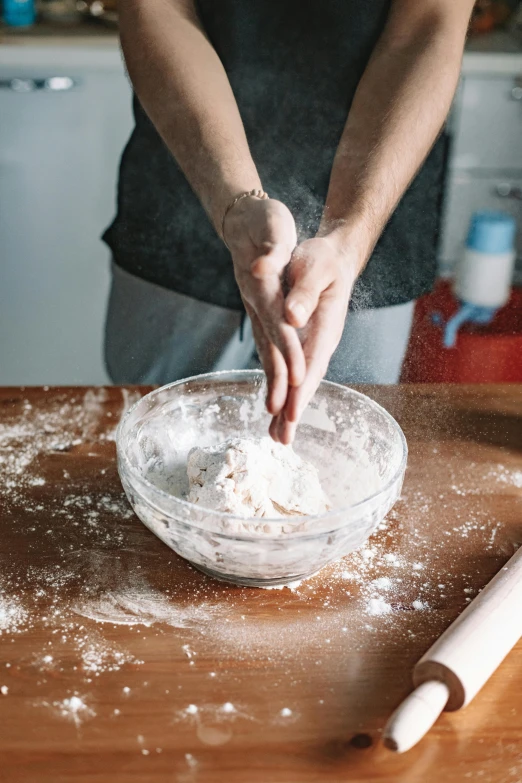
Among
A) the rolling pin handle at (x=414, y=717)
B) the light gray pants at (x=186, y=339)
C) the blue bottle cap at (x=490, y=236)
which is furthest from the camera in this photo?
the blue bottle cap at (x=490, y=236)

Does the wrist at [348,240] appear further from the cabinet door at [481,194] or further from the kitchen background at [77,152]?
the cabinet door at [481,194]

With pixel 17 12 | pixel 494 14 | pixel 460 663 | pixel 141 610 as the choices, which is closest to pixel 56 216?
pixel 17 12

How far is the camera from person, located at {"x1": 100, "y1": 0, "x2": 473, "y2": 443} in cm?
74

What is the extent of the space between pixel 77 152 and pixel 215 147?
3.69ft

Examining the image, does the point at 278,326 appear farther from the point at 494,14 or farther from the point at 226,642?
the point at 494,14

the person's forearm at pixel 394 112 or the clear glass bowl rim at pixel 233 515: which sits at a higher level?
the person's forearm at pixel 394 112

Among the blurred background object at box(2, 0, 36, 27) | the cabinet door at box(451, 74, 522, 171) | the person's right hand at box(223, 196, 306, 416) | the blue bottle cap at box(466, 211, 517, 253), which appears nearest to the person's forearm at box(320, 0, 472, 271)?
the person's right hand at box(223, 196, 306, 416)

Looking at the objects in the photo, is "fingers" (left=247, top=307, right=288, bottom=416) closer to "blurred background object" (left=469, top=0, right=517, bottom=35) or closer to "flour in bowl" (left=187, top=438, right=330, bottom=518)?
"flour in bowl" (left=187, top=438, right=330, bottom=518)

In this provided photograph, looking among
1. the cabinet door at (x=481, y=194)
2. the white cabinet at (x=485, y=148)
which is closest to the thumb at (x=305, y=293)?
the white cabinet at (x=485, y=148)

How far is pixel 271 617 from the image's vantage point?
1.97ft

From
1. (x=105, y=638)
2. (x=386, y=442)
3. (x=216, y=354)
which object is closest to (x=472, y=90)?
(x=216, y=354)

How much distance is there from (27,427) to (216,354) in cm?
28

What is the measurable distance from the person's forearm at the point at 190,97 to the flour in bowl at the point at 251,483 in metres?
0.26

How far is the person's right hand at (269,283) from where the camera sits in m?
0.64
